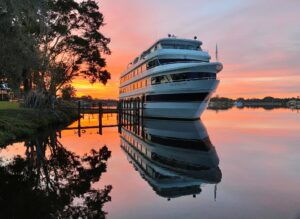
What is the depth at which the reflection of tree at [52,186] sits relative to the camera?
7.93 metres

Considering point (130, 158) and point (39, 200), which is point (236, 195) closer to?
point (39, 200)

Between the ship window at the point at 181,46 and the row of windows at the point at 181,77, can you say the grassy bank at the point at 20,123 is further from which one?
the ship window at the point at 181,46

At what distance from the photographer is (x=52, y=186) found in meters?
10.1

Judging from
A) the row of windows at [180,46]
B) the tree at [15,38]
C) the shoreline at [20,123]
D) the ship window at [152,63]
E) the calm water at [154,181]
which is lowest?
the calm water at [154,181]

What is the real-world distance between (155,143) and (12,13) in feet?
37.0

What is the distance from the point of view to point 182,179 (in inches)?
441

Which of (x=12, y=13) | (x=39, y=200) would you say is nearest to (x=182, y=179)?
(x=39, y=200)

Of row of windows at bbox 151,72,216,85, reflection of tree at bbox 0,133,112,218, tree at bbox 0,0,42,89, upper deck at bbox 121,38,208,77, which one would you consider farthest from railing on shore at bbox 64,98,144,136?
reflection of tree at bbox 0,133,112,218

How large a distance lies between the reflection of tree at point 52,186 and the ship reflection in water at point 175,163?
1.73 meters

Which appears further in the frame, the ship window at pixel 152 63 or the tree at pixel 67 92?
the tree at pixel 67 92

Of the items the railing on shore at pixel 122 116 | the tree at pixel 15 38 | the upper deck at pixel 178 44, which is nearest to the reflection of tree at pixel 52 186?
the tree at pixel 15 38

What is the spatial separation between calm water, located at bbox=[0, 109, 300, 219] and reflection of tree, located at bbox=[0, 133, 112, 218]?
25 mm

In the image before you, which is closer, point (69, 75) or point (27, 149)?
point (27, 149)

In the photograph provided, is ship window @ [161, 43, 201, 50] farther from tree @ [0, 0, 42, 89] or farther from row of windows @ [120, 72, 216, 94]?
tree @ [0, 0, 42, 89]
